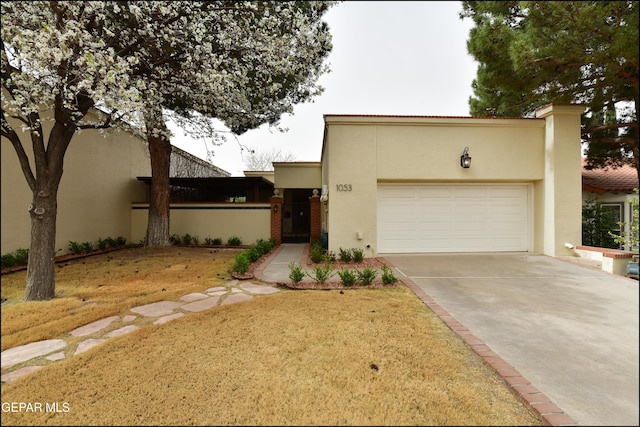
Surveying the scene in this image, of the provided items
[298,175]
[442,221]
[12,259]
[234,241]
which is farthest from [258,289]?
[298,175]

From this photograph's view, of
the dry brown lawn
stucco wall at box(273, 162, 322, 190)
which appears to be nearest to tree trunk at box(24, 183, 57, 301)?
the dry brown lawn

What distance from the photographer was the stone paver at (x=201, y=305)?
3.50 metres

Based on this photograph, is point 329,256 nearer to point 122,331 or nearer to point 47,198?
point 122,331

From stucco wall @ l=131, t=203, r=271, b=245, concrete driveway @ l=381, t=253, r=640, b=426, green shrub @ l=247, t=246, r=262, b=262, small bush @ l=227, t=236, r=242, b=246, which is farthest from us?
stucco wall @ l=131, t=203, r=271, b=245

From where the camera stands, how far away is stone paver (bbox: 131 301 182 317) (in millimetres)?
3223

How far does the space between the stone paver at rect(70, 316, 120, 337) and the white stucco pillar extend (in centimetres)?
893

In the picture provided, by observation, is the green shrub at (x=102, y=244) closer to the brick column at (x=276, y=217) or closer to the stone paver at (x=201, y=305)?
the brick column at (x=276, y=217)

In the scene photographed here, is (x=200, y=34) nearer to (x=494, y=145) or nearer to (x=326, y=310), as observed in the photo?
(x=326, y=310)

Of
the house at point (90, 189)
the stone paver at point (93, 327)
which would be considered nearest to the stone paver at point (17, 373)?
the house at point (90, 189)

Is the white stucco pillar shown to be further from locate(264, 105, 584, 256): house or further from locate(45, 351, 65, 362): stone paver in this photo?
locate(45, 351, 65, 362): stone paver

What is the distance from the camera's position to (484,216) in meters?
7.27

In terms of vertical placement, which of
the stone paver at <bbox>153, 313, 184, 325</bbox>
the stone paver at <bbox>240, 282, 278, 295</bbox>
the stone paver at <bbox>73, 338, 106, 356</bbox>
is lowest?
the stone paver at <bbox>240, 282, 278, 295</bbox>

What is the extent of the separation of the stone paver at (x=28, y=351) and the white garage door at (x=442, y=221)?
632 cm

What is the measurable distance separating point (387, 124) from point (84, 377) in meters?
7.10
